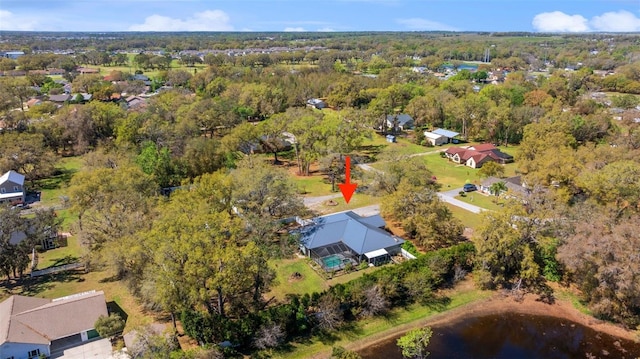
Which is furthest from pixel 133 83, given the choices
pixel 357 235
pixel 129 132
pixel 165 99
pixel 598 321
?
pixel 598 321

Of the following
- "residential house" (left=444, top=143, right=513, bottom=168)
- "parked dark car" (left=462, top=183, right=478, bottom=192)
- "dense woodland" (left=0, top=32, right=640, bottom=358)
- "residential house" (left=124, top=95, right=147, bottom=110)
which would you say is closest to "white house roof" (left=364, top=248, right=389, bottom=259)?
"dense woodland" (left=0, top=32, right=640, bottom=358)

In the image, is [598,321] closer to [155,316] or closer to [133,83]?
[155,316]

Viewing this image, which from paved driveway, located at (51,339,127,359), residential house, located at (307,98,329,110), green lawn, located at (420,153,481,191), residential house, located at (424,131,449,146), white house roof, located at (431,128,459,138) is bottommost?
paved driveway, located at (51,339,127,359)

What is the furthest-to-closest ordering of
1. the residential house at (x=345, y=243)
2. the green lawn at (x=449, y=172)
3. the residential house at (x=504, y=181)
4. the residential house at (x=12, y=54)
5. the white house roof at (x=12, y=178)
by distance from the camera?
1. the residential house at (x=12, y=54)
2. the green lawn at (x=449, y=172)
3. the residential house at (x=504, y=181)
4. the white house roof at (x=12, y=178)
5. the residential house at (x=345, y=243)

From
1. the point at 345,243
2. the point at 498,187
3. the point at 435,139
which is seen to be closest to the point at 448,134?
the point at 435,139

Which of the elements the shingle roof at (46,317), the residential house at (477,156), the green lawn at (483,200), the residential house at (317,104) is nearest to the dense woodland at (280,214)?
the shingle roof at (46,317)

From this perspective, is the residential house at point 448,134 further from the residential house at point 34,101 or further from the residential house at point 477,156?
the residential house at point 34,101

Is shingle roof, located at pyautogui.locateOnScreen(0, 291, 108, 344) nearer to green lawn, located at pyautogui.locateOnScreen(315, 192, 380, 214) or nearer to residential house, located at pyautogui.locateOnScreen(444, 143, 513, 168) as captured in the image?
green lawn, located at pyautogui.locateOnScreen(315, 192, 380, 214)
